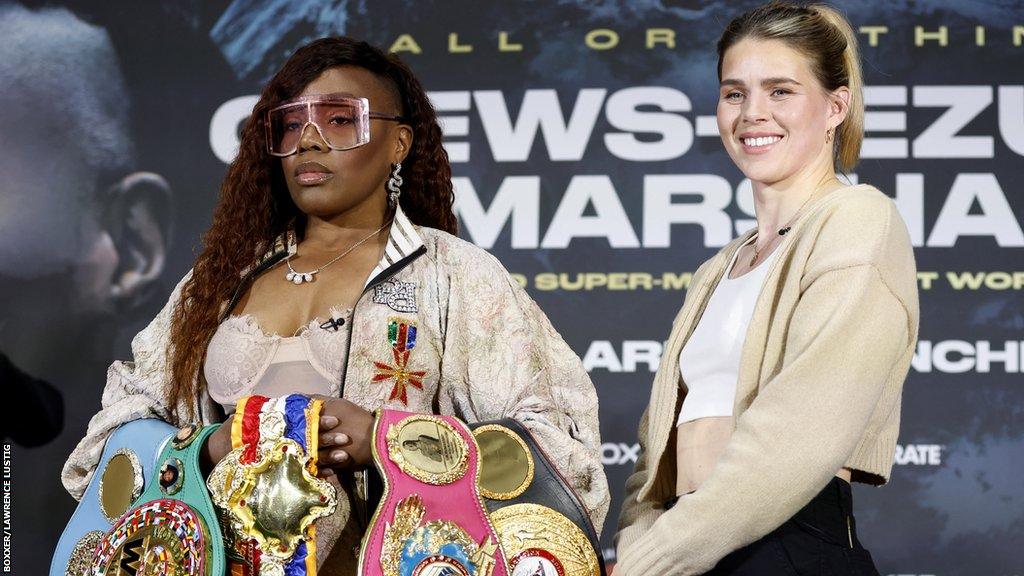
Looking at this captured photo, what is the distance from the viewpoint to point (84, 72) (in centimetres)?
434

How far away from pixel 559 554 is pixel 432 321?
0.54 m

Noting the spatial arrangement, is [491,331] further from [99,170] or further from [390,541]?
[99,170]

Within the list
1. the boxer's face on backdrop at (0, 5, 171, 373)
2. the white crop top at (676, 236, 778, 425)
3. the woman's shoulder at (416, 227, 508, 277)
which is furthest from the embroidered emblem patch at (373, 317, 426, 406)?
the boxer's face on backdrop at (0, 5, 171, 373)

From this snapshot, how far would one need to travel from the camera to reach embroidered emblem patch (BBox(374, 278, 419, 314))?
2619 millimetres

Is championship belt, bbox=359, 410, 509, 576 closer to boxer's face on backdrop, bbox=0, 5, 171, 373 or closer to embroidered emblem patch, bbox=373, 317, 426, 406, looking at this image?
embroidered emblem patch, bbox=373, 317, 426, 406

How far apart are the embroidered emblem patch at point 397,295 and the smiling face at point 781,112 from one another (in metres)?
0.71

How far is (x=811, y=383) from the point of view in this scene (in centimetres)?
196

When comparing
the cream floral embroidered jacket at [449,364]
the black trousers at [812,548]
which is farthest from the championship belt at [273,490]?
the black trousers at [812,548]

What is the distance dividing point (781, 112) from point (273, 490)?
1065 millimetres

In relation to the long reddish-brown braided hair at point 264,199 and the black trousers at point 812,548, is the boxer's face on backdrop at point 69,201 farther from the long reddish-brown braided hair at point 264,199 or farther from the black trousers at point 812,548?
the black trousers at point 812,548

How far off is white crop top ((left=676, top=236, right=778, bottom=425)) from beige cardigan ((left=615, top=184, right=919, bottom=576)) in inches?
2.7

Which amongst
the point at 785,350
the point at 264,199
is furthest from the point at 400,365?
the point at 785,350

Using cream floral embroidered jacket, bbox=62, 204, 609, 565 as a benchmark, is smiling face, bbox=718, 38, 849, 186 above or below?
above

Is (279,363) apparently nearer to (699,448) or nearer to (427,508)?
(427,508)
